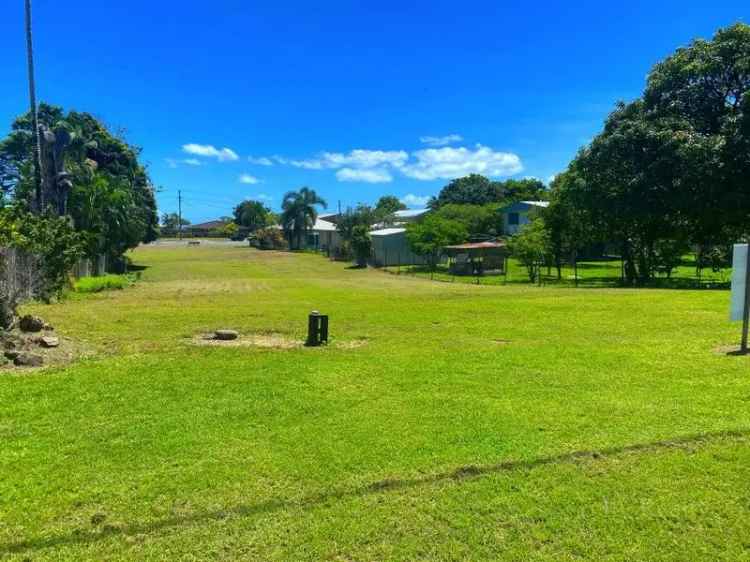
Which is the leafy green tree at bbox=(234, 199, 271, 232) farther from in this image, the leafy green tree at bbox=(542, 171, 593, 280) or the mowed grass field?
the mowed grass field

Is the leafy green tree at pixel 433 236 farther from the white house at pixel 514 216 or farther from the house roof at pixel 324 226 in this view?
the house roof at pixel 324 226

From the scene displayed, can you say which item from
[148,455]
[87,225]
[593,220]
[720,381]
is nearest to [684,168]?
[593,220]

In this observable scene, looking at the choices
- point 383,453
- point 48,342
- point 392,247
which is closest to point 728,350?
point 383,453

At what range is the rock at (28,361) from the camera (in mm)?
7633

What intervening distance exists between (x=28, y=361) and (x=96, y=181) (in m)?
20.6

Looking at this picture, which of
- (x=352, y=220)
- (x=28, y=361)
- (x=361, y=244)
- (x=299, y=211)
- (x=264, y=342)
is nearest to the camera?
(x=28, y=361)

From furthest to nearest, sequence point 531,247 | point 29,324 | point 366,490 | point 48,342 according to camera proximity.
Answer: point 531,247
point 29,324
point 48,342
point 366,490

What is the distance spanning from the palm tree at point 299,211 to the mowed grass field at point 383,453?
51.7 meters

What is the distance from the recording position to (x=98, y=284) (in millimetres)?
21719

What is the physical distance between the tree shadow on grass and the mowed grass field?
16 millimetres

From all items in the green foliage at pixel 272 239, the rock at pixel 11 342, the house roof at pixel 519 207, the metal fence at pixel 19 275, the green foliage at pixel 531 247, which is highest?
the house roof at pixel 519 207

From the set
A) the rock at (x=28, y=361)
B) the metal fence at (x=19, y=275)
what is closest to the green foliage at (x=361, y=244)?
the metal fence at (x=19, y=275)

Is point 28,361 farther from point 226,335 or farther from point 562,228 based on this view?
point 562,228

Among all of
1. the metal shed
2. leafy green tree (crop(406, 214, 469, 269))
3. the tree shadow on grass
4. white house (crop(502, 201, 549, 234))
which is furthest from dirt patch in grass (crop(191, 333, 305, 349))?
white house (crop(502, 201, 549, 234))
